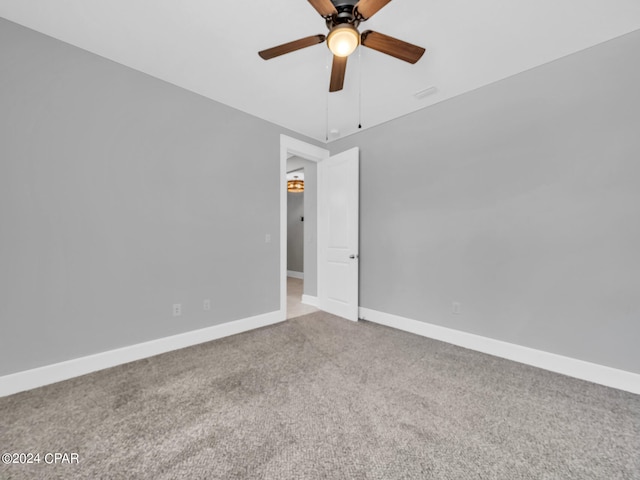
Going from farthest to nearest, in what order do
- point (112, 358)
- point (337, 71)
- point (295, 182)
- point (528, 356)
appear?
point (295, 182) < point (528, 356) < point (112, 358) < point (337, 71)

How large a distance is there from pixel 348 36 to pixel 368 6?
17cm

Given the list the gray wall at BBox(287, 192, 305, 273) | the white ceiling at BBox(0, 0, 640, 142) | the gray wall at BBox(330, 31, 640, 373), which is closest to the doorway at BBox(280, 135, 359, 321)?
the gray wall at BBox(330, 31, 640, 373)

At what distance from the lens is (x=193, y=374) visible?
2.16 meters

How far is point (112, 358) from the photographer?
7.46 ft

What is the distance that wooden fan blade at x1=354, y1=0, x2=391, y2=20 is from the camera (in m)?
1.45

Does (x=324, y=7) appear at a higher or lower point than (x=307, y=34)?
lower

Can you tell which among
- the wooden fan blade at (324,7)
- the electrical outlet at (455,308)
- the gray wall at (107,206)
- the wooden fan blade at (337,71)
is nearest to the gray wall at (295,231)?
the gray wall at (107,206)

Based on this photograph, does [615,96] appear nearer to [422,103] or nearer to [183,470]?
[422,103]

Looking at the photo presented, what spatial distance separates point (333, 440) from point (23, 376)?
2.31m

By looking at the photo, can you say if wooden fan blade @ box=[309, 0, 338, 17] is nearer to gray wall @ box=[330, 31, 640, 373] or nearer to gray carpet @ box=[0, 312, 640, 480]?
gray wall @ box=[330, 31, 640, 373]

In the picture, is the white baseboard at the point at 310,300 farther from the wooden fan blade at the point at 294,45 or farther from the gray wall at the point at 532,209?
the wooden fan blade at the point at 294,45

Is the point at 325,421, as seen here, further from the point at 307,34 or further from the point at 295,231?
the point at 295,231

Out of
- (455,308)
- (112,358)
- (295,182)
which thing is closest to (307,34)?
(455,308)

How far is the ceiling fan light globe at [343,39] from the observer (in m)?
1.55
